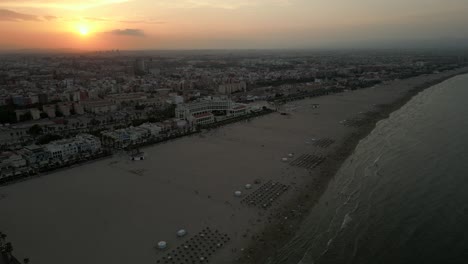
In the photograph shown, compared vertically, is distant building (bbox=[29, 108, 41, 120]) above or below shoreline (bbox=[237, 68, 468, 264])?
above

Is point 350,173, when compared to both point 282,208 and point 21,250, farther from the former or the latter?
point 21,250

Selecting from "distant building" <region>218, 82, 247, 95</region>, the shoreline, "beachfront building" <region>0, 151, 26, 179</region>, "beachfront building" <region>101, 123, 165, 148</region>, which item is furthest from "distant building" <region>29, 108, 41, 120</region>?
the shoreline

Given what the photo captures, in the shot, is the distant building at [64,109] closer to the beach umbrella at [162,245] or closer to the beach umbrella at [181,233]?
the beach umbrella at [181,233]

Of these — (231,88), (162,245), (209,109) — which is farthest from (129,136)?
(231,88)

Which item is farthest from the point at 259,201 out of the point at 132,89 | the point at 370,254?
the point at 132,89

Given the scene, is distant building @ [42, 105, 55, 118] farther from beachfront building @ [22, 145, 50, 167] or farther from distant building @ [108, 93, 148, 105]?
beachfront building @ [22, 145, 50, 167]

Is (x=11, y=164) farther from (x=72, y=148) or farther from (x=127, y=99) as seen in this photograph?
(x=127, y=99)
